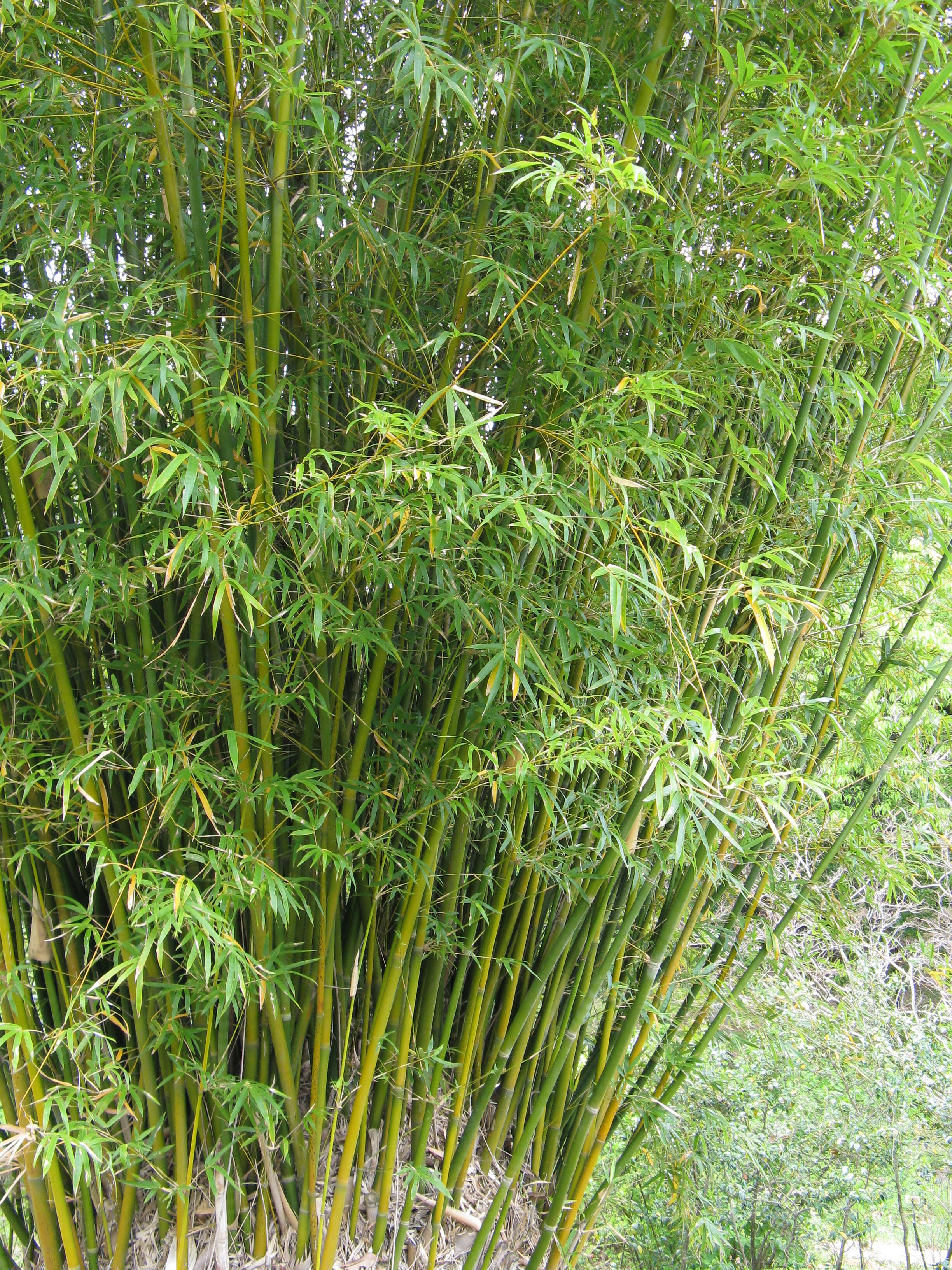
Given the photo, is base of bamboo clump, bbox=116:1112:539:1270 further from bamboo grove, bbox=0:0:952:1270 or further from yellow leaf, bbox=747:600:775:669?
yellow leaf, bbox=747:600:775:669

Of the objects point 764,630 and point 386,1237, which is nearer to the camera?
point 764,630

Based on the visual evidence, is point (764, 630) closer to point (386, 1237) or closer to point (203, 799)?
point (203, 799)

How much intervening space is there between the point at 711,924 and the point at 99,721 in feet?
5.15

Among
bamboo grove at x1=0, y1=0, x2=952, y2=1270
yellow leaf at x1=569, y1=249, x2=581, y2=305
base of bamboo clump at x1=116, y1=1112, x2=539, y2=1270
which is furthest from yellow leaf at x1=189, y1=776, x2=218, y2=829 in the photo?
yellow leaf at x1=569, y1=249, x2=581, y2=305

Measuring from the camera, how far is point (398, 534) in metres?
1.38

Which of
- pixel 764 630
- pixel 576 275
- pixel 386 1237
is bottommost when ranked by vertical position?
pixel 386 1237

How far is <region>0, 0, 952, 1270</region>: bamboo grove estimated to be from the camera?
57.2 inches

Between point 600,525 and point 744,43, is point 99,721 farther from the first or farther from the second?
point 744,43

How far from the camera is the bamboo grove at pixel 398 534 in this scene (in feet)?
4.77

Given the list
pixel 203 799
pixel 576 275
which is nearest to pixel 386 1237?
pixel 203 799

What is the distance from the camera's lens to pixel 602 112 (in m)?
1.93

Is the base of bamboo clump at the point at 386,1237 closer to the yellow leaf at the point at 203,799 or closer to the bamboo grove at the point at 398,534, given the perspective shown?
the bamboo grove at the point at 398,534

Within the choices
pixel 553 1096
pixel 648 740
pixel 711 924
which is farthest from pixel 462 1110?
pixel 648 740

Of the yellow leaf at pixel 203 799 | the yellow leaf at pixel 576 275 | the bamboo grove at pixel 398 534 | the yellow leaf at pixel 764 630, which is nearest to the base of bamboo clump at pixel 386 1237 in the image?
the bamboo grove at pixel 398 534
